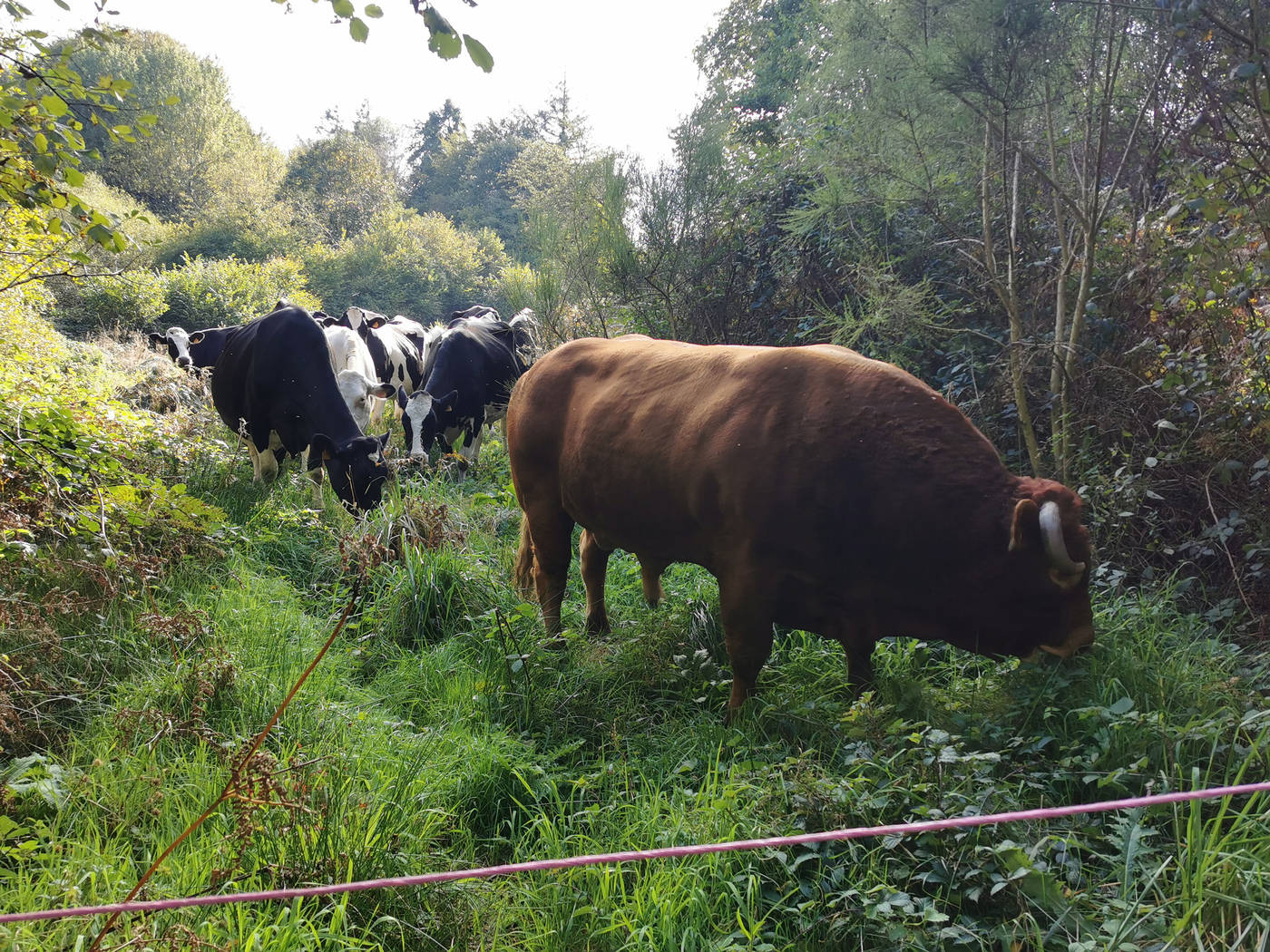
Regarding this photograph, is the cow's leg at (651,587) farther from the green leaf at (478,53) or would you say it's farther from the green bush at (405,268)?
the green bush at (405,268)

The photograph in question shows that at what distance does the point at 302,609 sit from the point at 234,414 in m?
3.56

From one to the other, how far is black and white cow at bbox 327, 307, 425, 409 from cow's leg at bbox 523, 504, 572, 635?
7524 millimetres

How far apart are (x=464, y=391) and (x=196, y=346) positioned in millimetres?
5627

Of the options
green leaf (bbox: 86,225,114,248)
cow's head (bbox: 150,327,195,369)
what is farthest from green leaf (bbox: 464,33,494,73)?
cow's head (bbox: 150,327,195,369)

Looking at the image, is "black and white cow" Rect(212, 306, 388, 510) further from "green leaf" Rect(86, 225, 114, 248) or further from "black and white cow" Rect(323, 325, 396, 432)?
"green leaf" Rect(86, 225, 114, 248)

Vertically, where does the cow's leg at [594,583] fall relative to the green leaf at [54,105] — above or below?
below

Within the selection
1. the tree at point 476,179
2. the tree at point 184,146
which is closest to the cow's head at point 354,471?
the tree at point 184,146

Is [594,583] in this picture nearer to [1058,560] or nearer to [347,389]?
[1058,560]

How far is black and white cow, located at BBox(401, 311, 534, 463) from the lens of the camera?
28.5ft

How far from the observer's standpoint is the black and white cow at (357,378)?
344 inches

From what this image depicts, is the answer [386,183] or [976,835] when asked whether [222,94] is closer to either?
[386,183]

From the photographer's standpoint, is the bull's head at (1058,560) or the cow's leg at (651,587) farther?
the cow's leg at (651,587)

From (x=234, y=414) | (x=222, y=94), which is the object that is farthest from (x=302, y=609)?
(x=222, y=94)

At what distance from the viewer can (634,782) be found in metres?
3.27
